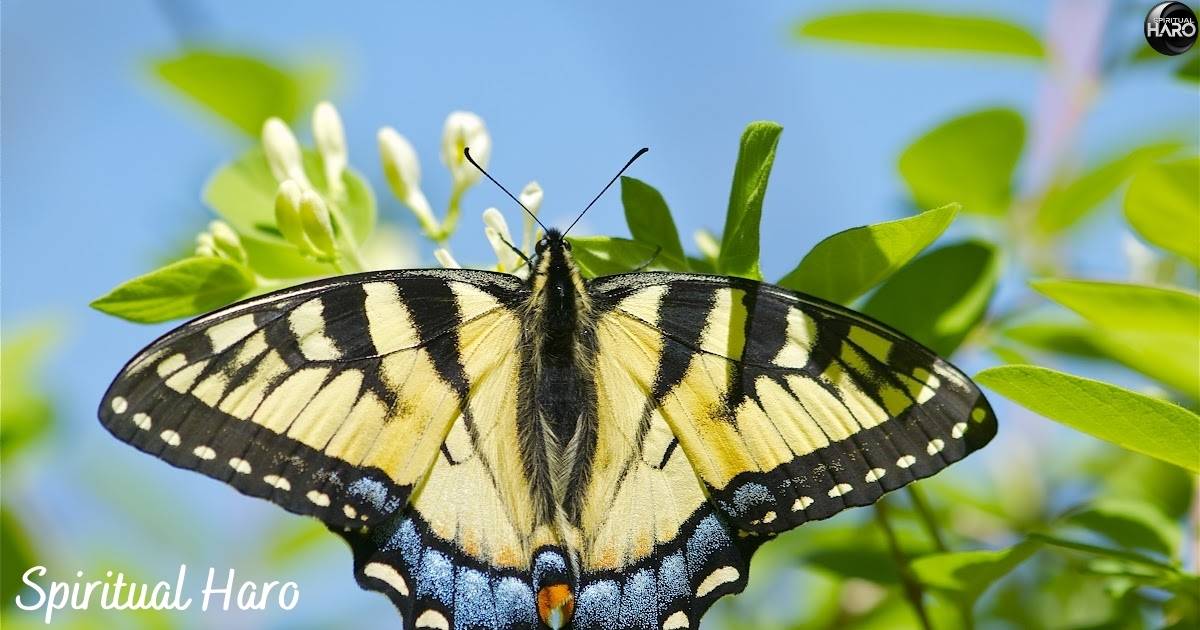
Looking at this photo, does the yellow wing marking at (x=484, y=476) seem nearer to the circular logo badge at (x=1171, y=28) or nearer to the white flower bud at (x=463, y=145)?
the white flower bud at (x=463, y=145)

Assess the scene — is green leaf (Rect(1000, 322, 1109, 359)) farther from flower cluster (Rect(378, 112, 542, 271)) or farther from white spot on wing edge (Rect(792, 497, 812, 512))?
flower cluster (Rect(378, 112, 542, 271))

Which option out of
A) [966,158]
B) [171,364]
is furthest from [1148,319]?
[171,364]

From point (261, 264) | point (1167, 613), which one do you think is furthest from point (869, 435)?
point (261, 264)

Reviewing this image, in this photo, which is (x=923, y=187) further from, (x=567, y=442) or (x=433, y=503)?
(x=433, y=503)

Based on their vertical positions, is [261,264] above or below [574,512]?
above

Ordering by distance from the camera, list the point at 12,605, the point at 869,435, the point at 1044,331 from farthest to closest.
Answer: the point at 12,605 < the point at 1044,331 < the point at 869,435

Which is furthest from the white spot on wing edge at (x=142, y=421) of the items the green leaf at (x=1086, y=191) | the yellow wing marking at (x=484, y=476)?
the green leaf at (x=1086, y=191)

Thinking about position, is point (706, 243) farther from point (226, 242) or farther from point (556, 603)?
point (226, 242)
